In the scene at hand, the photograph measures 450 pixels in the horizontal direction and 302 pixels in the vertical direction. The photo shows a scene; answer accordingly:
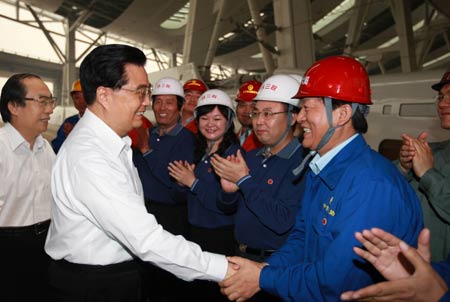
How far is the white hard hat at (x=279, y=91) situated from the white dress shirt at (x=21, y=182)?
176 centimetres

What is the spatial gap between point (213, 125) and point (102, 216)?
1664mm

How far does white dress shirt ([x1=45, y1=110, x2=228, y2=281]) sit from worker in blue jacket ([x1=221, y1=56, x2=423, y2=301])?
36 centimetres

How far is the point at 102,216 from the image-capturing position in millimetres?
1526

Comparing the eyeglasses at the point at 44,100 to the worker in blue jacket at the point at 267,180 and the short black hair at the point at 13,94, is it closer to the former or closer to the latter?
the short black hair at the point at 13,94

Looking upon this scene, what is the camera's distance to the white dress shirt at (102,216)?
1530 mm

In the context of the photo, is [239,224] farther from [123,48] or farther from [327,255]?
[123,48]

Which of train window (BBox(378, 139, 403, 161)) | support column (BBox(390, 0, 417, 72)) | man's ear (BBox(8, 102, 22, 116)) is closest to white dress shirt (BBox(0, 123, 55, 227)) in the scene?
man's ear (BBox(8, 102, 22, 116))

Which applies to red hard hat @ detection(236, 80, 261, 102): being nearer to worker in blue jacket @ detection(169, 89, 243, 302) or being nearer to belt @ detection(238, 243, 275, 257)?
worker in blue jacket @ detection(169, 89, 243, 302)

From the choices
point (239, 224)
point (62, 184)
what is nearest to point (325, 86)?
point (239, 224)

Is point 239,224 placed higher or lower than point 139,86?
lower

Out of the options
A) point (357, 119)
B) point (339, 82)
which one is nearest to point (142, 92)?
point (339, 82)

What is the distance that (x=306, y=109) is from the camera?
1.76m

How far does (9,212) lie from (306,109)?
6.94 feet

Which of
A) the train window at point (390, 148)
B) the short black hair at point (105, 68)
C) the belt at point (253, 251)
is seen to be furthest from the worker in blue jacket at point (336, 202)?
the train window at point (390, 148)
